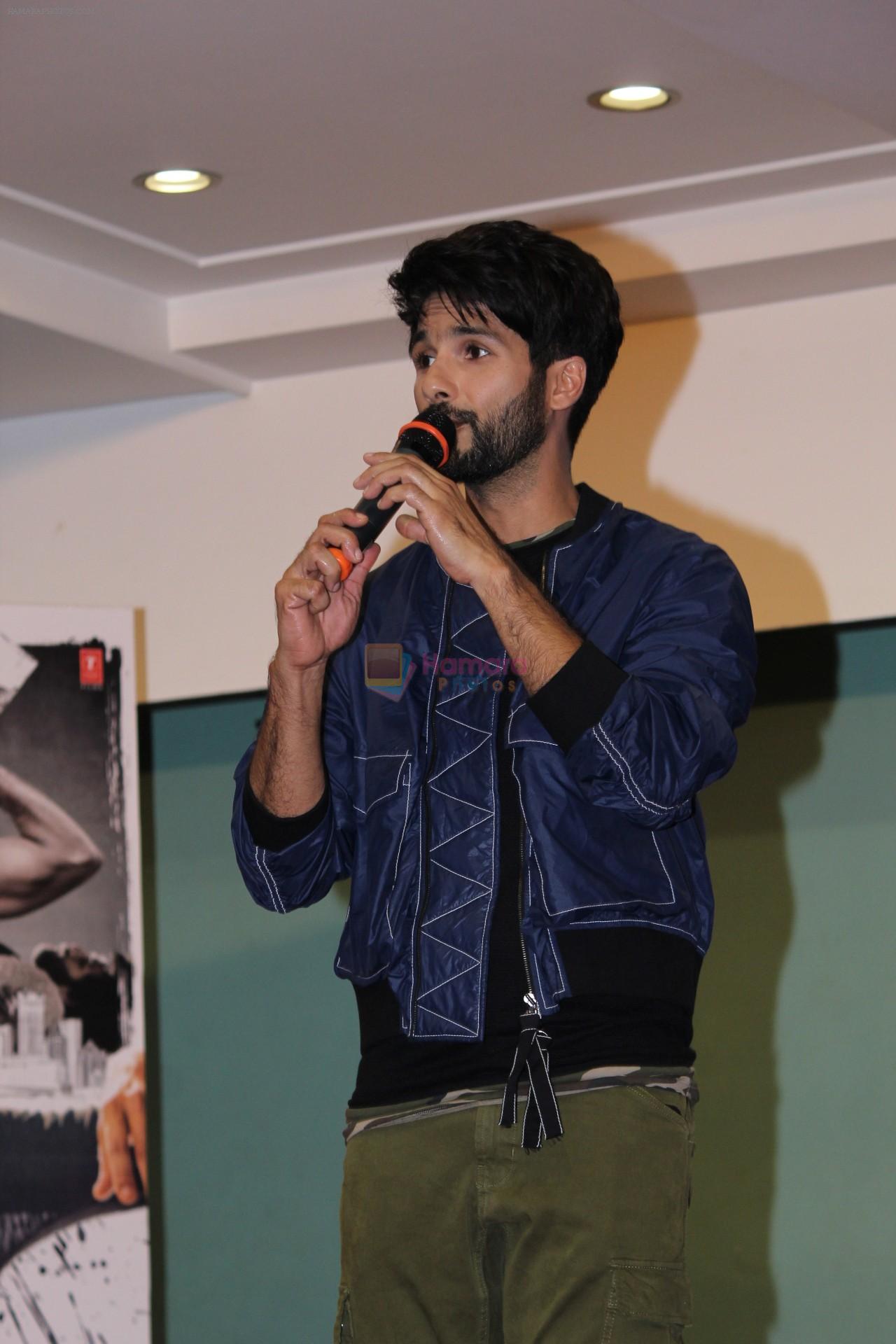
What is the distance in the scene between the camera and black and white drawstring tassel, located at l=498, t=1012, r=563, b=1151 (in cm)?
173

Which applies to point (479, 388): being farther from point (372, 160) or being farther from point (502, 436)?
point (372, 160)

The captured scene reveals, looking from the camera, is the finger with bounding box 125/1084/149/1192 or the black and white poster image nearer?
the black and white poster image

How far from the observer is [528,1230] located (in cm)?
173

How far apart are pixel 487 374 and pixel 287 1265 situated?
2929 millimetres

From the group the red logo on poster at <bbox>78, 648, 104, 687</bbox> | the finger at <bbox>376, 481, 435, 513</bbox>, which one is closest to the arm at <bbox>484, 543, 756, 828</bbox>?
the finger at <bbox>376, 481, 435, 513</bbox>

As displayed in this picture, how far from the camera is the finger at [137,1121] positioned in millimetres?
3668

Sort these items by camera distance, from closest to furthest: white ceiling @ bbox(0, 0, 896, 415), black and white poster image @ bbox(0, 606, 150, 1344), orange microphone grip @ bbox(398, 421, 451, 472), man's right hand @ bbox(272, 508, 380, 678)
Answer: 1. man's right hand @ bbox(272, 508, 380, 678)
2. orange microphone grip @ bbox(398, 421, 451, 472)
3. white ceiling @ bbox(0, 0, 896, 415)
4. black and white poster image @ bbox(0, 606, 150, 1344)

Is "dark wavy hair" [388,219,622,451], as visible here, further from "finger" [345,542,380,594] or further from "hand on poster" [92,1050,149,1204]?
"hand on poster" [92,1050,149,1204]

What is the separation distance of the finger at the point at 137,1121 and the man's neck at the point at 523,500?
2079 millimetres

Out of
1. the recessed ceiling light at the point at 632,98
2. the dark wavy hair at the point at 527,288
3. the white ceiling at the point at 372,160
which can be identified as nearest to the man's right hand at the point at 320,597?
the dark wavy hair at the point at 527,288

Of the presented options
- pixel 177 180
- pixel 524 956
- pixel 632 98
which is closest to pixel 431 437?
pixel 524 956

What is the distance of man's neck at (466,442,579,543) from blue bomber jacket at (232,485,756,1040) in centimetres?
5

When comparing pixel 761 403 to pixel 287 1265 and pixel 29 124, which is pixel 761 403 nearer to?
pixel 29 124

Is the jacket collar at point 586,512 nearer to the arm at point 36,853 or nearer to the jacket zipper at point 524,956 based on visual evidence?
the jacket zipper at point 524,956
